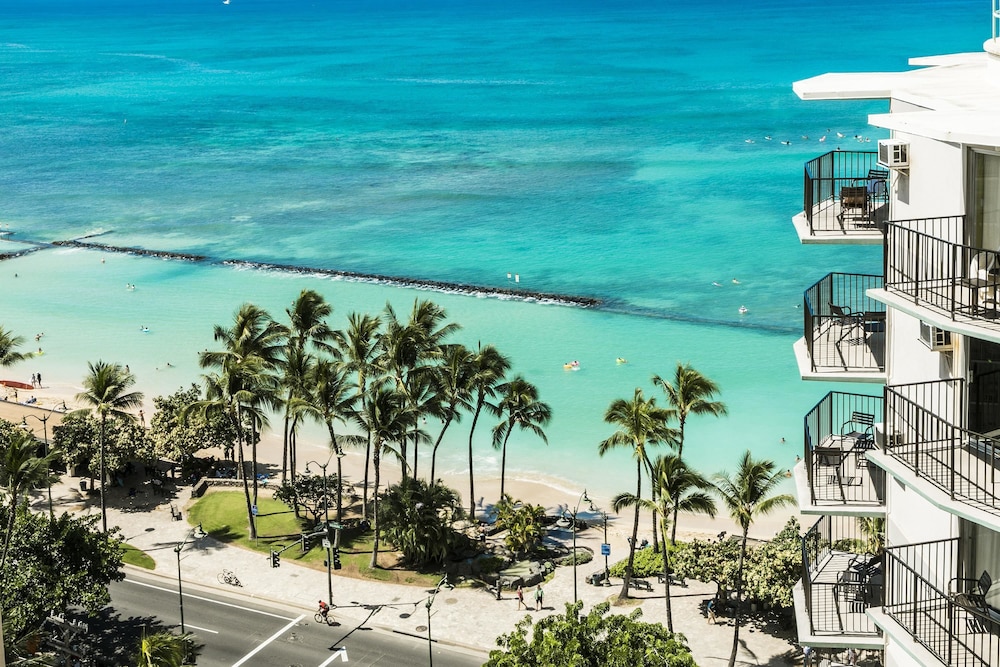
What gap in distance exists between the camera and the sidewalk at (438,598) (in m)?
42.4

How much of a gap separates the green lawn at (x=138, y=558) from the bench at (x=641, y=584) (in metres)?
20.2

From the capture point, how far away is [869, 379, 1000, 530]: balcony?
15.6m

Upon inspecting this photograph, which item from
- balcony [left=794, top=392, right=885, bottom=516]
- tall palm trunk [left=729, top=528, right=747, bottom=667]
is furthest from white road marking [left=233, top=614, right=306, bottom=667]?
balcony [left=794, top=392, right=885, bottom=516]

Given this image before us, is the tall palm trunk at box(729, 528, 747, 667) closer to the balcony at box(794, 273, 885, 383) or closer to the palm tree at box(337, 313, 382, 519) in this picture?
the palm tree at box(337, 313, 382, 519)

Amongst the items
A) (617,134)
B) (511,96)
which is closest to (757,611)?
(617,134)

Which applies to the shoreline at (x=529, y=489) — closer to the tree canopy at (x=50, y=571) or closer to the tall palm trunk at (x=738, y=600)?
the tall palm trunk at (x=738, y=600)

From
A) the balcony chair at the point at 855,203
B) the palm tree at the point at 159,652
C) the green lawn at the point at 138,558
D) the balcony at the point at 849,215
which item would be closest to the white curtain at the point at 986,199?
the balcony at the point at 849,215

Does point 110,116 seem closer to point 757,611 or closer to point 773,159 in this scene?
point 773,159

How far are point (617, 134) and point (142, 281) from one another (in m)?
67.4

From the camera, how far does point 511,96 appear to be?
7141 inches

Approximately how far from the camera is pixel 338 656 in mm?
42625

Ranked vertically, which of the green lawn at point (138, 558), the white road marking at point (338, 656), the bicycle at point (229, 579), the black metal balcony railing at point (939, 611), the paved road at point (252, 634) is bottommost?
the white road marking at point (338, 656)

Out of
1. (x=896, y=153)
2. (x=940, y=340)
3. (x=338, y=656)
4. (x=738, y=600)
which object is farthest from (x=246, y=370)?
(x=940, y=340)

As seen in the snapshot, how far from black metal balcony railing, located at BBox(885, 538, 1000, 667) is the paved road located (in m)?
25.8
